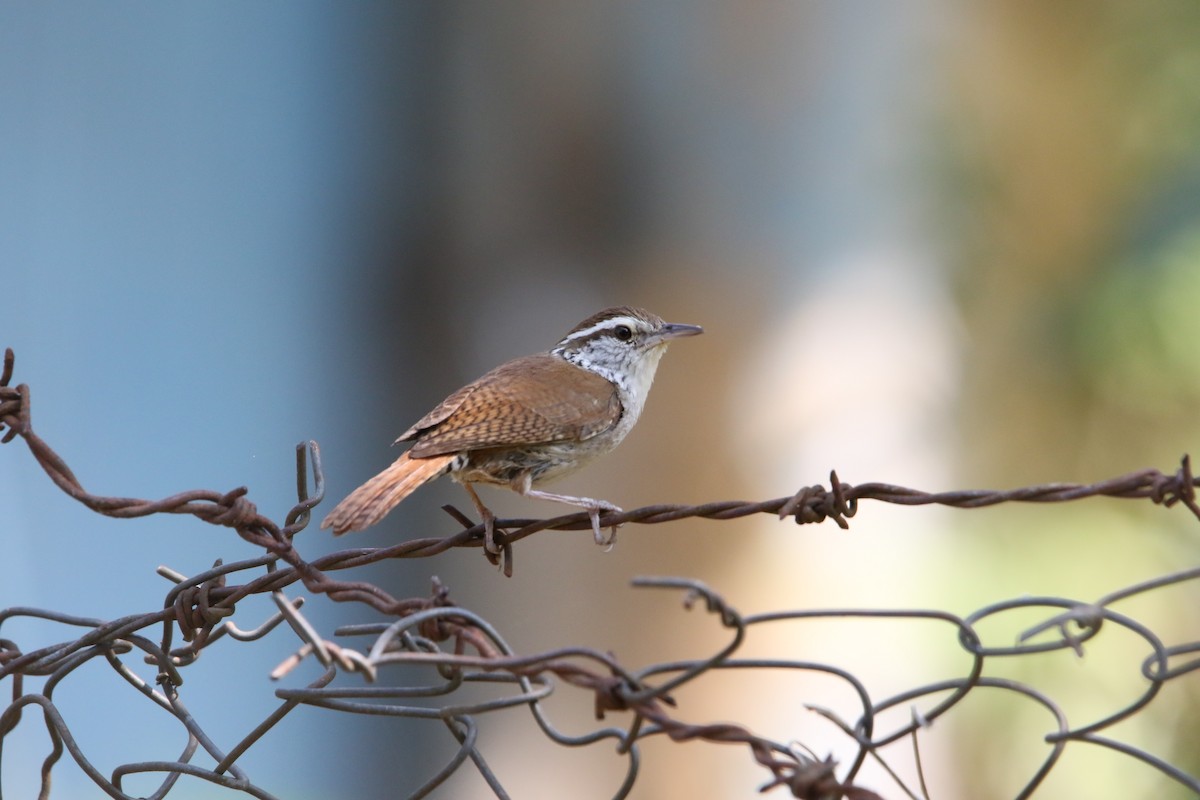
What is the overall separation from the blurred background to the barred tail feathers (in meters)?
3.69

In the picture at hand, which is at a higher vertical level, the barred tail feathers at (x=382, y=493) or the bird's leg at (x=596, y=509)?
the barred tail feathers at (x=382, y=493)

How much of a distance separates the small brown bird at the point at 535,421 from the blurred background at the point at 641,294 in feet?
8.02

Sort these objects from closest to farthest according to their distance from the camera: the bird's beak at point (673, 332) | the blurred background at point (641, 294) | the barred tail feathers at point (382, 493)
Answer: the barred tail feathers at point (382, 493), the bird's beak at point (673, 332), the blurred background at point (641, 294)

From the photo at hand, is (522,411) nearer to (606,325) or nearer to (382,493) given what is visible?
(382,493)

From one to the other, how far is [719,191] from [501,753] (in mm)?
3672

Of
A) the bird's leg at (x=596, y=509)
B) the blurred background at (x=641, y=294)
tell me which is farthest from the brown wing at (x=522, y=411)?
the blurred background at (x=641, y=294)

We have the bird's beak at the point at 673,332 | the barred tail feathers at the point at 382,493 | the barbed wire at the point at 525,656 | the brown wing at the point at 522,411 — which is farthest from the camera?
the bird's beak at the point at 673,332

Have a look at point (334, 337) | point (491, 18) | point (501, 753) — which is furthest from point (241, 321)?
A: point (501, 753)

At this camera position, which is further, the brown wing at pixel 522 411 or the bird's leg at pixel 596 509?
the brown wing at pixel 522 411

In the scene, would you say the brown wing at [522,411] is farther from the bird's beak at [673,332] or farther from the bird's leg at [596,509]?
the bird's beak at [673,332]

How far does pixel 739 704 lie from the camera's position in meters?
6.78

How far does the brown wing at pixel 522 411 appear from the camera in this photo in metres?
3.24

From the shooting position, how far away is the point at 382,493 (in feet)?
9.11

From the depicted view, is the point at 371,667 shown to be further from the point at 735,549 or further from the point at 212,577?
the point at 735,549
